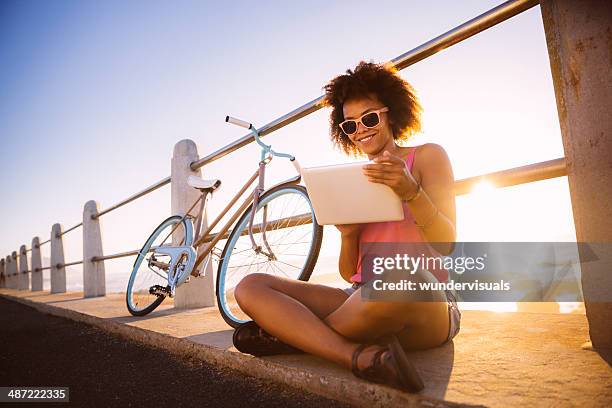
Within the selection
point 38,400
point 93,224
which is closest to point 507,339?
point 38,400

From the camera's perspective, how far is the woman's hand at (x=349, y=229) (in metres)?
1.27

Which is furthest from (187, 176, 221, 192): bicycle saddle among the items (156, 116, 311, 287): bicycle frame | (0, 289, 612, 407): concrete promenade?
(0, 289, 612, 407): concrete promenade

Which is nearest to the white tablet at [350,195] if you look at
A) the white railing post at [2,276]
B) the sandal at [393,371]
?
the sandal at [393,371]

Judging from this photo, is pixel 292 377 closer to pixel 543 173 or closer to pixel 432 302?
pixel 432 302

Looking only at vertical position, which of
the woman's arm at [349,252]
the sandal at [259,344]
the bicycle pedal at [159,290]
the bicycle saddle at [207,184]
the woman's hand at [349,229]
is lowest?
the sandal at [259,344]

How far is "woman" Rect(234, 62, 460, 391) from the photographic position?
38.0 inches

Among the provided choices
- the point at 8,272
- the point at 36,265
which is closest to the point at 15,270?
the point at 8,272

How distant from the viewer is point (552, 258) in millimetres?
1430

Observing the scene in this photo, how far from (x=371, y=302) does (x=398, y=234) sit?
381 millimetres

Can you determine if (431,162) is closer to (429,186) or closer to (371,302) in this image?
(429,186)

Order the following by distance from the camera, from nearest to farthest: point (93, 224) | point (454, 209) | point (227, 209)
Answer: point (454, 209)
point (227, 209)
point (93, 224)

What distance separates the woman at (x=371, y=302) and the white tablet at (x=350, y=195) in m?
0.03

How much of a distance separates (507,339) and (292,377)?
0.72 metres

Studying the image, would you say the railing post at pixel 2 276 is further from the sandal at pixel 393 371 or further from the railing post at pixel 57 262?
the sandal at pixel 393 371
